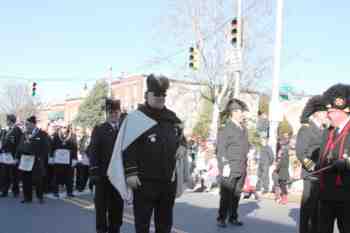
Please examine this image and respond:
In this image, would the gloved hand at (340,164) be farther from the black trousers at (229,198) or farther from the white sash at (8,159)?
the white sash at (8,159)

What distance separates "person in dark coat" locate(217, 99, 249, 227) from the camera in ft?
30.2

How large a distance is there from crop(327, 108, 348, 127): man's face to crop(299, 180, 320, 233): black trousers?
1.95 metres

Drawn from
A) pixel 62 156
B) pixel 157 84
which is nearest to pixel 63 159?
pixel 62 156

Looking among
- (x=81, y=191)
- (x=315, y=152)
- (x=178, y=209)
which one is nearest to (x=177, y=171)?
(x=315, y=152)

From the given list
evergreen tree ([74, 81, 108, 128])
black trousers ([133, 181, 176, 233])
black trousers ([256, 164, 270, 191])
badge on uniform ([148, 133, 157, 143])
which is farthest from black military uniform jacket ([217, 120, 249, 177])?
evergreen tree ([74, 81, 108, 128])

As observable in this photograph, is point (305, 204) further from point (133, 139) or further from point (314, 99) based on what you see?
point (133, 139)

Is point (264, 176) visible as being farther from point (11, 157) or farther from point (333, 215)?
point (333, 215)

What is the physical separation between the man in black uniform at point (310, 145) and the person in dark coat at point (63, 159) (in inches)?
290

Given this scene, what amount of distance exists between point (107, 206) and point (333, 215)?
10.5 ft

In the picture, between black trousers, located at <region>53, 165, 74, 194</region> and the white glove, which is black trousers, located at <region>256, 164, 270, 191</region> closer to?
the white glove

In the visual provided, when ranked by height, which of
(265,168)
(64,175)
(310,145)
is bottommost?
(64,175)

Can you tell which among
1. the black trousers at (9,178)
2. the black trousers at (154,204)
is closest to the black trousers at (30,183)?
the black trousers at (9,178)

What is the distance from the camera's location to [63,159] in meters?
13.8

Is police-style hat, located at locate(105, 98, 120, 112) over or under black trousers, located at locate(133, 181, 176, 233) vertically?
over
